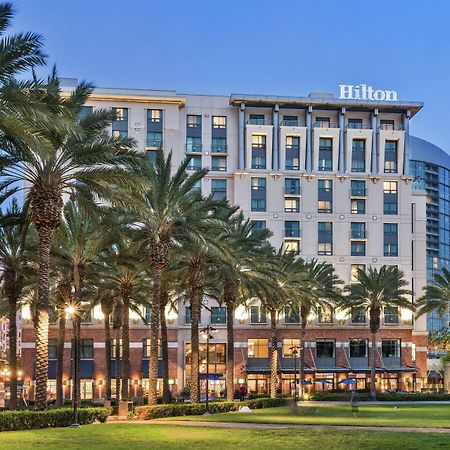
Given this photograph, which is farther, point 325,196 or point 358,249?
point 325,196

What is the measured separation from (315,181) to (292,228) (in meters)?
7.05

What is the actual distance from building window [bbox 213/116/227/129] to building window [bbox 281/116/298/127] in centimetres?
776

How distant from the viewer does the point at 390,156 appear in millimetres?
112500

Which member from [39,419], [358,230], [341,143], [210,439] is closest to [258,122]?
[341,143]

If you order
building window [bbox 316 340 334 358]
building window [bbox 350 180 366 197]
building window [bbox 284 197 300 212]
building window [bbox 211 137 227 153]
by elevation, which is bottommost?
building window [bbox 316 340 334 358]

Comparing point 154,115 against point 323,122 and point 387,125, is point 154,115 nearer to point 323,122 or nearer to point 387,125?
point 323,122

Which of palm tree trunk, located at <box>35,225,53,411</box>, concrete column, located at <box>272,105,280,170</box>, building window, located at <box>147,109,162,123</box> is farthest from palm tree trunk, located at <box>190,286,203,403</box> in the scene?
building window, located at <box>147,109,162,123</box>

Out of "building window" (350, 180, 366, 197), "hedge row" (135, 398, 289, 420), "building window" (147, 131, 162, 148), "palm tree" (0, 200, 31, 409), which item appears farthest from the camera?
"building window" (350, 180, 366, 197)

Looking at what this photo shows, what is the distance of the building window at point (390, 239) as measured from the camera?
110562mm

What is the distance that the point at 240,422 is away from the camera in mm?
41250

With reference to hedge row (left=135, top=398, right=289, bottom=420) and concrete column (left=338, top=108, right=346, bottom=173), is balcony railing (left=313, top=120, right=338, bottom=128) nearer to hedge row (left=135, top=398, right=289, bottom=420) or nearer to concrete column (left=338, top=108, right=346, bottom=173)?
concrete column (left=338, top=108, right=346, bottom=173)

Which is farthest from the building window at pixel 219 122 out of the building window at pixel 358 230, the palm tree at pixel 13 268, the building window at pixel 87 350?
the palm tree at pixel 13 268

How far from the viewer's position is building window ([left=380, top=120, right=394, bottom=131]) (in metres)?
113

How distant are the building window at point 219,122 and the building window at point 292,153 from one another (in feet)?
28.5
